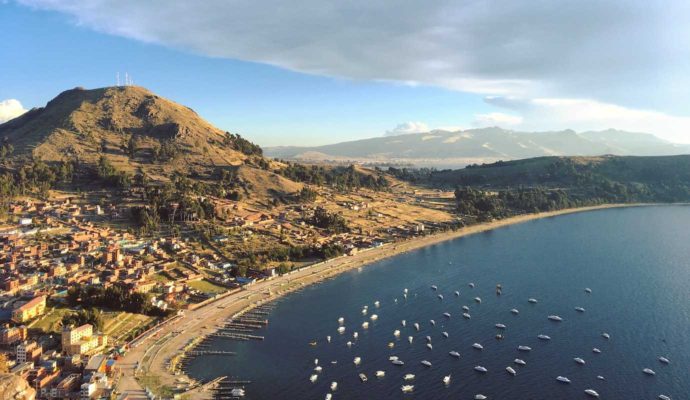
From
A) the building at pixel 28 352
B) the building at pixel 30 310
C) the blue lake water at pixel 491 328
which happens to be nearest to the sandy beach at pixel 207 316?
the blue lake water at pixel 491 328

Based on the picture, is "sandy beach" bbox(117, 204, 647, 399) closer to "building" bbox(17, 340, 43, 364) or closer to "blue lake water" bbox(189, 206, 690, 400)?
"blue lake water" bbox(189, 206, 690, 400)

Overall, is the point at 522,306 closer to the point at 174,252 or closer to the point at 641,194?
the point at 174,252

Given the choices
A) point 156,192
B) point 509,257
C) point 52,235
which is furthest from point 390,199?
point 52,235

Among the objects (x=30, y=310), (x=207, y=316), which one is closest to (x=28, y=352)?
(x=30, y=310)

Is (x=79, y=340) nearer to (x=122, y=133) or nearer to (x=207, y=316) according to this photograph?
(x=207, y=316)

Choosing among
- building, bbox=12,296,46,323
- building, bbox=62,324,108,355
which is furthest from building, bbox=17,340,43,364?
building, bbox=12,296,46,323

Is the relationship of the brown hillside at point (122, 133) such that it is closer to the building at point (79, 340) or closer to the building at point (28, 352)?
the building at point (79, 340)
